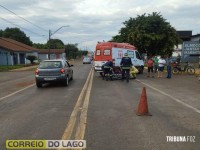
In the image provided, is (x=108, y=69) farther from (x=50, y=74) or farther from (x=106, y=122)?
(x=106, y=122)

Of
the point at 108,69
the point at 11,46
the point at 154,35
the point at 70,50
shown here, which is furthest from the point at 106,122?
the point at 70,50

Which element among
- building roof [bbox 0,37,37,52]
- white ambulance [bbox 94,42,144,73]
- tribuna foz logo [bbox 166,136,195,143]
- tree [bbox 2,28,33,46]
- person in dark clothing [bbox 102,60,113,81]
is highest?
tree [bbox 2,28,33,46]

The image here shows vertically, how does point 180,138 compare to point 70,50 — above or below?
below

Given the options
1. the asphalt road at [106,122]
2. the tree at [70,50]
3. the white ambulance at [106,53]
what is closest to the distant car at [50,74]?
the asphalt road at [106,122]

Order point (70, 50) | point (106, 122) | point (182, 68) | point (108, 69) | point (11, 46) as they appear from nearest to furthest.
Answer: point (106, 122), point (108, 69), point (182, 68), point (11, 46), point (70, 50)

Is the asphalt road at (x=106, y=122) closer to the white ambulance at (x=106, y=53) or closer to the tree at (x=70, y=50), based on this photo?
the white ambulance at (x=106, y=53)

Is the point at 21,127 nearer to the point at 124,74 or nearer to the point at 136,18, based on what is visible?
the point at 124,74

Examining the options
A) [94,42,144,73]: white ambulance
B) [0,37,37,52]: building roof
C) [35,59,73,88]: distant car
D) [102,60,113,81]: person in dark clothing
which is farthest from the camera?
[0,37,37,52]: building roof

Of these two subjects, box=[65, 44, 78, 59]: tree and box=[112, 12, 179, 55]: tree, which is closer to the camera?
box=[112, 12, 179, 55]: tree

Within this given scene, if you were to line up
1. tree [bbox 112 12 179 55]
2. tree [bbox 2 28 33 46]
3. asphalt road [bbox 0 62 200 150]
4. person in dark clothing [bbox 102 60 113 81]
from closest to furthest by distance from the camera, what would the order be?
1. asphalt road [bbox 0 62 200 150]
2. person in dark clothing [bbox 102 60 113 81]
3. tree [bbox 112 12 179 55]
4. tree [bbox 2 28 33 46]

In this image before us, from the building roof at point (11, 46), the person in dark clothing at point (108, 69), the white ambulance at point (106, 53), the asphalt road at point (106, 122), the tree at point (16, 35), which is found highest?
the tree at point (16, 35)

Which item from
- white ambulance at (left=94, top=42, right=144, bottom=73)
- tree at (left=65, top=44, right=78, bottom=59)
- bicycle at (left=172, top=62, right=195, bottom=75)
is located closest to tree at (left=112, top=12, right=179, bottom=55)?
bicycle at (left=172, top=62, right=195, bottom=75)

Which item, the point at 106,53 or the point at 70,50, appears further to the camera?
the point at 70,50

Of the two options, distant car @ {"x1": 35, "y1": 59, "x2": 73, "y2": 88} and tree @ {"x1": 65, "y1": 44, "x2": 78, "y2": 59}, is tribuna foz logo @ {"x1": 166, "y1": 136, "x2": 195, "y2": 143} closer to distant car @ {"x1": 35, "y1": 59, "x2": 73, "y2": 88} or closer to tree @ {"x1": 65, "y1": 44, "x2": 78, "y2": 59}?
distant car @ {"x1": 35, "y1": 59, "x2": 73, "y2": 88}
